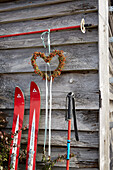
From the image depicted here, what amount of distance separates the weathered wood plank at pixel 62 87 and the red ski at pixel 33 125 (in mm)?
69

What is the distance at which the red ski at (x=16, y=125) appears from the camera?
2.47 m

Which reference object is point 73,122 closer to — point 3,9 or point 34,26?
point 34,26

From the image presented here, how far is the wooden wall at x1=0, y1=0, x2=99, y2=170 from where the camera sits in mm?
2361

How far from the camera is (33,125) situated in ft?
8.16

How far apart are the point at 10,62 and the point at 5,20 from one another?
535mm

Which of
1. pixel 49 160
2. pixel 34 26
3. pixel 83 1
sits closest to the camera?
pixel 49 160

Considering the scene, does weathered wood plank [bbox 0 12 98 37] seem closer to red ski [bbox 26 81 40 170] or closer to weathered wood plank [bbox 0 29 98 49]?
weathered wood plank [bbox 0 29 98 49]

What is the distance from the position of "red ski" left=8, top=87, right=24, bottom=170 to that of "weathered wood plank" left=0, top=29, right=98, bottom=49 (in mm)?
542

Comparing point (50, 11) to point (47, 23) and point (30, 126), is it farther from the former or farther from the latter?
point (30, 126)

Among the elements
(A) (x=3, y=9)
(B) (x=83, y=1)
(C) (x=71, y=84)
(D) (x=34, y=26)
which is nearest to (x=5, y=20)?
(A) (x=3, y=9)

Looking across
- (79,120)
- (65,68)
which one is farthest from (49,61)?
(79,120)

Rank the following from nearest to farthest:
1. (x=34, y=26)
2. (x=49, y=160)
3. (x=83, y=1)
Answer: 1. (x=49, y=160)
2. (x=83, y=1)
3. (x=34, y=26)

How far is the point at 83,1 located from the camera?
2506 millimetres

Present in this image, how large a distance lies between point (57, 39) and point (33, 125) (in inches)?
39.1
